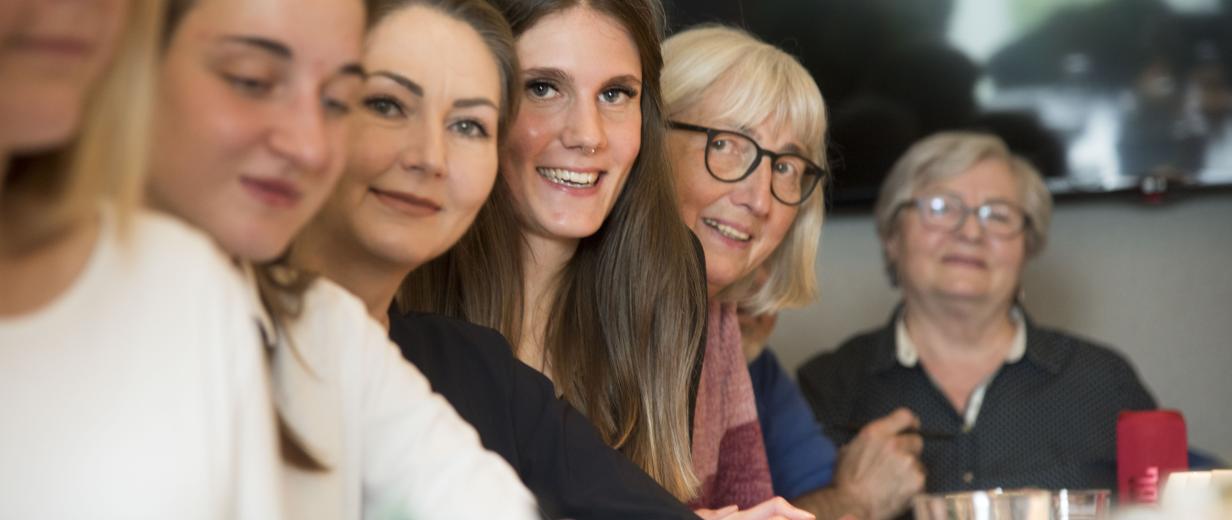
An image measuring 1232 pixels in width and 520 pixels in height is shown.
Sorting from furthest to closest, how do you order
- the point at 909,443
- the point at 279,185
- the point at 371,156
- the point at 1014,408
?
the point at 1014,408
the point at 909,443
the point at 371,156
the point at 279,185

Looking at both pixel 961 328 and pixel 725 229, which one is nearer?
pixel 725 229

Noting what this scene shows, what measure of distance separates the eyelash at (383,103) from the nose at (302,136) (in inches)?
14.1

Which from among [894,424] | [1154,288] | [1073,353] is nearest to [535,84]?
[894,424]

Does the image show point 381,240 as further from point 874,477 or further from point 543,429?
point 874,477

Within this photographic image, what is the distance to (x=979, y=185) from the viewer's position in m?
2.75

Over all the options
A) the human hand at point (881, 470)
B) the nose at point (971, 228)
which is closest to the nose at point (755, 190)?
the human hand at point (881, 470)

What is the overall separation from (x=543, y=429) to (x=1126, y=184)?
2168mm

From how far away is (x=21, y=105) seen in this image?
24.0 inches

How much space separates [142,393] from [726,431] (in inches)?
55.4

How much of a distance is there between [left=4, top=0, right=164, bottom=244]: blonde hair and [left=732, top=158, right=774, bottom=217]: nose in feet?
4.49

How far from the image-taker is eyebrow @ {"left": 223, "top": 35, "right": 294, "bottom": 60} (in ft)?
2.38

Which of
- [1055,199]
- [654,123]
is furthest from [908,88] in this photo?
[654,123]

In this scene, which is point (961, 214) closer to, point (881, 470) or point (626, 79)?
point (881, 470)

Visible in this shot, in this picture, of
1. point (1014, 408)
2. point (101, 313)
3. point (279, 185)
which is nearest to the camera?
point (101, 313)
